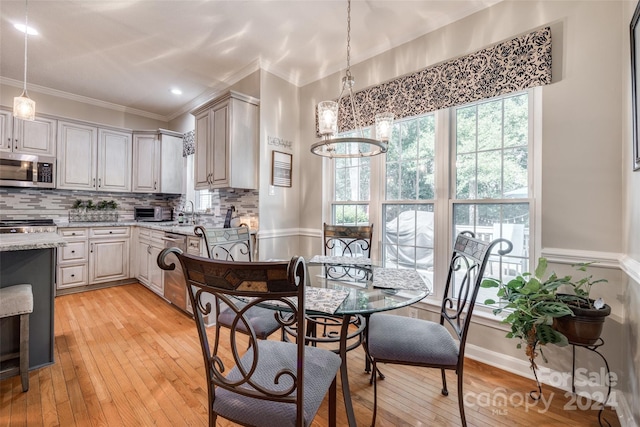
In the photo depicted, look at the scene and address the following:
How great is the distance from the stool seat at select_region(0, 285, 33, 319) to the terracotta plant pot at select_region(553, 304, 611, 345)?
3269mm

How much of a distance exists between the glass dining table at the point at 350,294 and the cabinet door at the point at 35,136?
417 centimetres

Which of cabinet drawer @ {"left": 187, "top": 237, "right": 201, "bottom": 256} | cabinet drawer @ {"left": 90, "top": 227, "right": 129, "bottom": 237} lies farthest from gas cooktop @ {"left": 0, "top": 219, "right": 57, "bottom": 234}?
cabinet drawer @ {"left": 187, "top": 237, "right": 201, "bottom": 256}

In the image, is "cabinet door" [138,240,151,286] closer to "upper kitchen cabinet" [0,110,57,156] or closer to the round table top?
"upper kitchen cabinet" [0,110,57,156]

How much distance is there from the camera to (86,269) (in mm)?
3822

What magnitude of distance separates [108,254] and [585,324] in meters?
5.10

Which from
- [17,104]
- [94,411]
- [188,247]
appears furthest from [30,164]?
[94,411]

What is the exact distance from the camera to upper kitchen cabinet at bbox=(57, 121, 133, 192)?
12.9 ft

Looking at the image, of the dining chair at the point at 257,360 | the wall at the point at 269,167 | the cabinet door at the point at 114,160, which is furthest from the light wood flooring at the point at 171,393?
the cabinet door at the point at 114,160

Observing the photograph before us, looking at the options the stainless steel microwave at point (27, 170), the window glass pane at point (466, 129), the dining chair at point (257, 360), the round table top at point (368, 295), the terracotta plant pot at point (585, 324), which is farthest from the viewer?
the stainless steel microwave at point (27, 170)

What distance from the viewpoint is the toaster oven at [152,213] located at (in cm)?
468

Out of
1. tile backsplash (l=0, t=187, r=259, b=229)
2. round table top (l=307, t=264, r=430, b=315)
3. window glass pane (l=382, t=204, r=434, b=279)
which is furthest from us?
tile backsplash (l=0, t=187, r=259, b=229)

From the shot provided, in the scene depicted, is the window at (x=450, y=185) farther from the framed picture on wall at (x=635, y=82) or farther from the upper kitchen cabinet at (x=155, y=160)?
the upper kitchen cabinet at (x=155, y=160)

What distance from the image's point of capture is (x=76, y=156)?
4.02 metres

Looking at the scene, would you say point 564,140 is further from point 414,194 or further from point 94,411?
point 94,411
